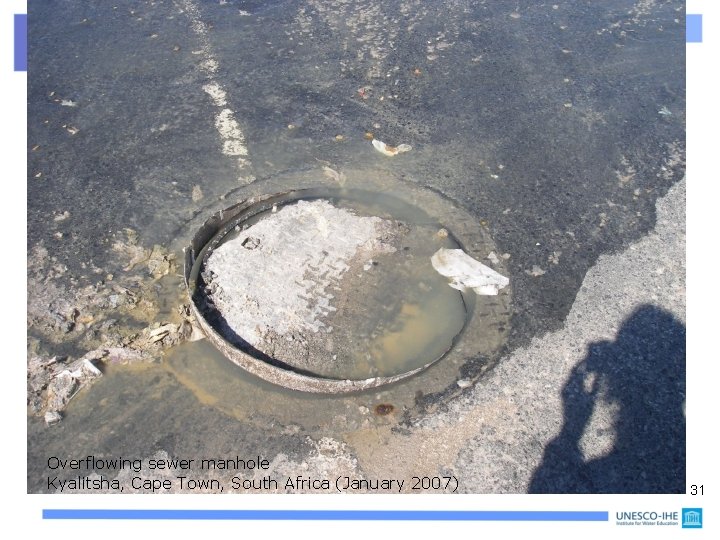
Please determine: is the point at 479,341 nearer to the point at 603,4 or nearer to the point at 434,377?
the point at 434,377

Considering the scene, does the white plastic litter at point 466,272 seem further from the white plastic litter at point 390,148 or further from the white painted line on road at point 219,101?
the white painted line on road at point 219,101

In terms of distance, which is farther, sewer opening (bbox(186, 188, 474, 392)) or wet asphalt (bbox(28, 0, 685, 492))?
sewer opening (bbox(186, 188, 474, 392))

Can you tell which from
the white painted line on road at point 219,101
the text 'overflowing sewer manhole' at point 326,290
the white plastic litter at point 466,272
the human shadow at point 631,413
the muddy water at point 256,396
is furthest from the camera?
the white painted line on road at point 219,101

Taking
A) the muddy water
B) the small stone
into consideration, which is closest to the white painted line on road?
the muddy water

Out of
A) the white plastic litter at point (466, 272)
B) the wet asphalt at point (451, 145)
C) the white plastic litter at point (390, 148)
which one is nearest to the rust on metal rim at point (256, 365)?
the wet asphalt at point (451, 145)

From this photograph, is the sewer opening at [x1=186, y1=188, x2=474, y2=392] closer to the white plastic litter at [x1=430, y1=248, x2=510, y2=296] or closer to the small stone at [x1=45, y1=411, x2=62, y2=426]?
the white plastic litter at [x1=430, y1=248, x2=510, y2=296]

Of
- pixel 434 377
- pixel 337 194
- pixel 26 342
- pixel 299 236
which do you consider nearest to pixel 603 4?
pixel 337 194
